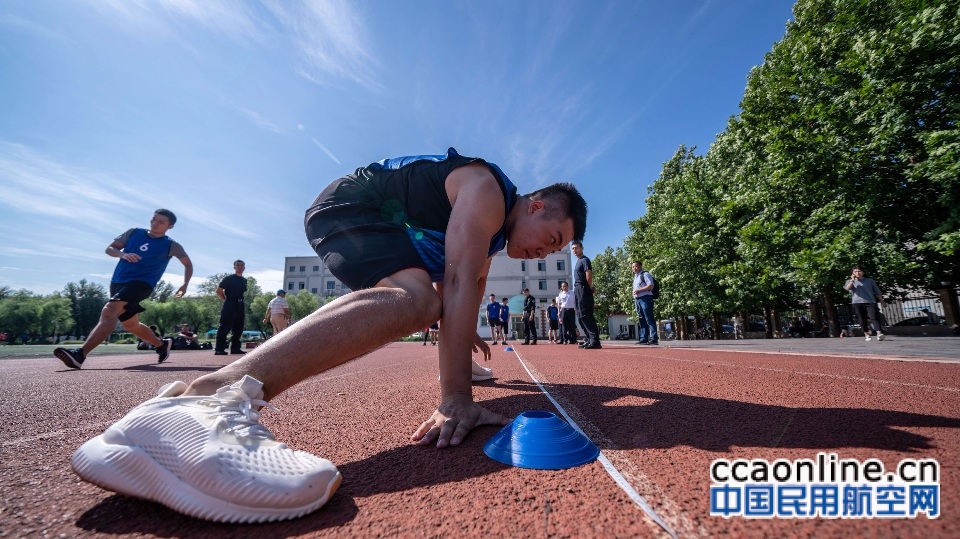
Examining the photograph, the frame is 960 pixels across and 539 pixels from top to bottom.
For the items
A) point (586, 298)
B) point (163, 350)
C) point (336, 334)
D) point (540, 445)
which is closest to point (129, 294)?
point (163, 350)

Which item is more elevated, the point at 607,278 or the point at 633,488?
the point at 607,278

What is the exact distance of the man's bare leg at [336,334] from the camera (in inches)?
46.9

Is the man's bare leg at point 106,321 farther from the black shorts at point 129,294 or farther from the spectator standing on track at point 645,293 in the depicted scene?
the spectator standing on track at point 645,293

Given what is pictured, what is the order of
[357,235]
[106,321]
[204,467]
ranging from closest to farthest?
[204,467] → [357,235] → [106,321]

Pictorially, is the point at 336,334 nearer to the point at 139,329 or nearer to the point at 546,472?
the point at 546,472

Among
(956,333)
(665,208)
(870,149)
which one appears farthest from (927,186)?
(665,208)

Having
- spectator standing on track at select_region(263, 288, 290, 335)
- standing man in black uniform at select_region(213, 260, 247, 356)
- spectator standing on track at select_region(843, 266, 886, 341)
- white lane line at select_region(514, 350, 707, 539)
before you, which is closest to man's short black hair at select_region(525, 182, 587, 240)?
white lane line at select_region(514, 350, 707, 539)

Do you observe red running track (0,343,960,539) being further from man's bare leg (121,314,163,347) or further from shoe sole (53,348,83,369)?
man's bare leg (121,314,163,347)

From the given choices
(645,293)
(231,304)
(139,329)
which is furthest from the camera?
(645,293)

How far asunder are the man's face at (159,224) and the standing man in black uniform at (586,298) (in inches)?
283

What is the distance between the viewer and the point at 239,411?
1071 millimetres

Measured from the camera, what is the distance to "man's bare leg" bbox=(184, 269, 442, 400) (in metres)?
1.19

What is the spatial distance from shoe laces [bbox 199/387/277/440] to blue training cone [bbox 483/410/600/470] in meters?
0.70

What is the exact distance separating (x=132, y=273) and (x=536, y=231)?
18.5 ft
